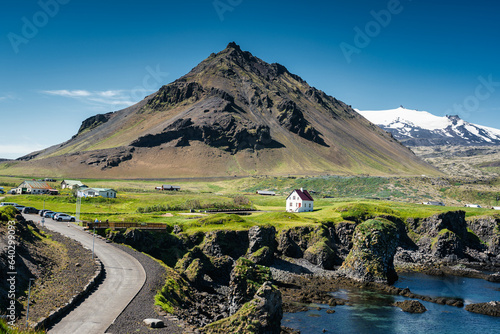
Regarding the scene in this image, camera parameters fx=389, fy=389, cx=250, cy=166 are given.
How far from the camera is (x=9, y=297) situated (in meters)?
31.3

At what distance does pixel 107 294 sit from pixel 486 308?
48.8 metres

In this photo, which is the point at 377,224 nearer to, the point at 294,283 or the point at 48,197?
the point at 294,283

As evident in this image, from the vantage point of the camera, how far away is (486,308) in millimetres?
52750

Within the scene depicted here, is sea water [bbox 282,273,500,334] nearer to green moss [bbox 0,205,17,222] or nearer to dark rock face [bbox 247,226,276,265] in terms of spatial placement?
dark rock face [bbox 247,226,276,265]

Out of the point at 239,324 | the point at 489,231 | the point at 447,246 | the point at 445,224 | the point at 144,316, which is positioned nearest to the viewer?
the point at 239,324

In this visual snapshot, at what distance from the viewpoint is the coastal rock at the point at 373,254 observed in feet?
213

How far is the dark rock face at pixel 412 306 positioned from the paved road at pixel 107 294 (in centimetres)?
3416

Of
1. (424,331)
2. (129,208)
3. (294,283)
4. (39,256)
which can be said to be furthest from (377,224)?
(129,208)

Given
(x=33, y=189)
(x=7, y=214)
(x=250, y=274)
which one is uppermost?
(x=33, y=189)

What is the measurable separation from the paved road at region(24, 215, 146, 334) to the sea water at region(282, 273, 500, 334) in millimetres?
18512

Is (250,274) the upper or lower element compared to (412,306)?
upper

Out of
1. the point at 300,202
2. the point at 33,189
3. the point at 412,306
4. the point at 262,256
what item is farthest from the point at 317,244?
the point at 33,189

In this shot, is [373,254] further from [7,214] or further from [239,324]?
[7,214]

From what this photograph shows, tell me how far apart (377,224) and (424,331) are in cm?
2438
